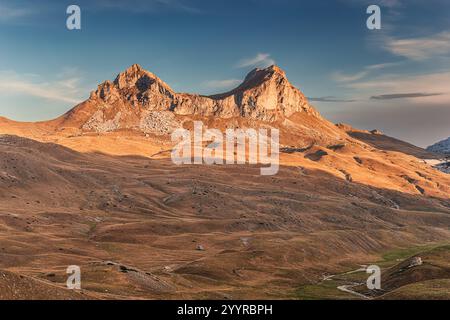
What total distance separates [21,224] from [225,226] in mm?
73132

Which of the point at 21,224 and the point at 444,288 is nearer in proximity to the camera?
the point at 444,288

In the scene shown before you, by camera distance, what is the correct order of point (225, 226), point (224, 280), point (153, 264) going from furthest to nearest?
point (225, 226) → point (153, 264) → point (224, 280)

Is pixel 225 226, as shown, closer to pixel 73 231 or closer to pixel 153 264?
pixel 73 231

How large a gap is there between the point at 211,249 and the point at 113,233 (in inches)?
1199

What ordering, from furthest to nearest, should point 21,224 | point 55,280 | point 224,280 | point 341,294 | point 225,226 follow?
point 225,226, point 21,224, point 224,280, point 341,294, point 55,280

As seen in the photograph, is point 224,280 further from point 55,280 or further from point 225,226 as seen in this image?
point 225,226

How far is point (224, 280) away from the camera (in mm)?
112500

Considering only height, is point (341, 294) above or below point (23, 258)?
below
